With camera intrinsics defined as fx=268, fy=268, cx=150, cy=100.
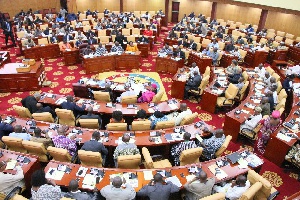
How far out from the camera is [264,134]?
7.89 m

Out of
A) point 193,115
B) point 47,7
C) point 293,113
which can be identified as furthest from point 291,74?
point 47,7

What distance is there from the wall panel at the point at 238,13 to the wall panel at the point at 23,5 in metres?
14.3

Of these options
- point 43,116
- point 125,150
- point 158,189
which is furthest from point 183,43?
point 158,189

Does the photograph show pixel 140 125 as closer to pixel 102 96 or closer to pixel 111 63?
pixel 102 96

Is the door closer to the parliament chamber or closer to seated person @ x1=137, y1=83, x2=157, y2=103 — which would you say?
the parliament chamber

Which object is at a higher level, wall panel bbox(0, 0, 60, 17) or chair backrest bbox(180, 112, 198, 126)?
wall panel bbox(0, 0, 60, 17)

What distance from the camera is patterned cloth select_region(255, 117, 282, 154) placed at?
25.6 feet

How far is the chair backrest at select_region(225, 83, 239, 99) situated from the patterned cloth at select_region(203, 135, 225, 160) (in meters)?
3.28

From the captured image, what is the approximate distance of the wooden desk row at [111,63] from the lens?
12.9 metres

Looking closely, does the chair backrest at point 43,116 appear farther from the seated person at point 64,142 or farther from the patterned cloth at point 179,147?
the patterned cloth at point 179,147

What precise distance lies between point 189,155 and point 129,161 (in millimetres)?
1431

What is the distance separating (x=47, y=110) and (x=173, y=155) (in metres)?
4.14

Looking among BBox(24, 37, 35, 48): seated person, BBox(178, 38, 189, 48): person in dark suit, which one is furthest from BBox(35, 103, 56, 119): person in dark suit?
BBox(178, 38, 189, 48): person in dark suit

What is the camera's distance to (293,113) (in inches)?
344
